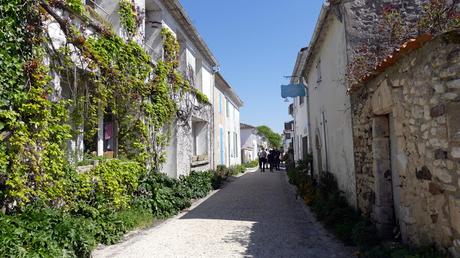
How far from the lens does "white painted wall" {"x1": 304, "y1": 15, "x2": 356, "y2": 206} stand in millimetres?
7559

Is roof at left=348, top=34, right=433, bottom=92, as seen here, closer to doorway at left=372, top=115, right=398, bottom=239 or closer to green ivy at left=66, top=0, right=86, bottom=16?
doorway at left=372, top=115, right=398, bottom=239

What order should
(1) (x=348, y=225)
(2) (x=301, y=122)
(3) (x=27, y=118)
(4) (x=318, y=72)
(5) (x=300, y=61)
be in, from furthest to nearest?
(2) (x=301, y=122), (5) (x=300, y=61), (4) (x=318, y=72), (1) (x=348, y=225), (3) (x=27, y=118)

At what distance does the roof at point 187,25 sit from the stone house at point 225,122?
12.0 feet

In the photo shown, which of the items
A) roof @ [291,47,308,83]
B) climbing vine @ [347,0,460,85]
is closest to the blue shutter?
roof @ [291,47,308,83]

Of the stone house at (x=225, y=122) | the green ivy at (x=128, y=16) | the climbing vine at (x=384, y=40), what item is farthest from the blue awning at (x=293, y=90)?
the climbing vine at (x=384, y=40)

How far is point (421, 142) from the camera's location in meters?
4.15

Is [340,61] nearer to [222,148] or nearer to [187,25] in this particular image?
[187,25]

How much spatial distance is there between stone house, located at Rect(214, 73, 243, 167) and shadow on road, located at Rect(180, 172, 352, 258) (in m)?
6.86

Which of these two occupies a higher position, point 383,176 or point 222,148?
point 222,148

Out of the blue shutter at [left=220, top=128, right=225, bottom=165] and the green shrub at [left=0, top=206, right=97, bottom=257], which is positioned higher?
the blue shutter at [left=220, top=128, right=225, bottom=165]

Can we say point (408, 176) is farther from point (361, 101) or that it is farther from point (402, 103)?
point (361, 101)

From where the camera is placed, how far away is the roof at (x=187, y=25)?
1089 centimetres

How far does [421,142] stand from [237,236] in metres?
3.54

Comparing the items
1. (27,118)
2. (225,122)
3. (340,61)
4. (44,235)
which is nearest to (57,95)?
(27,118)
